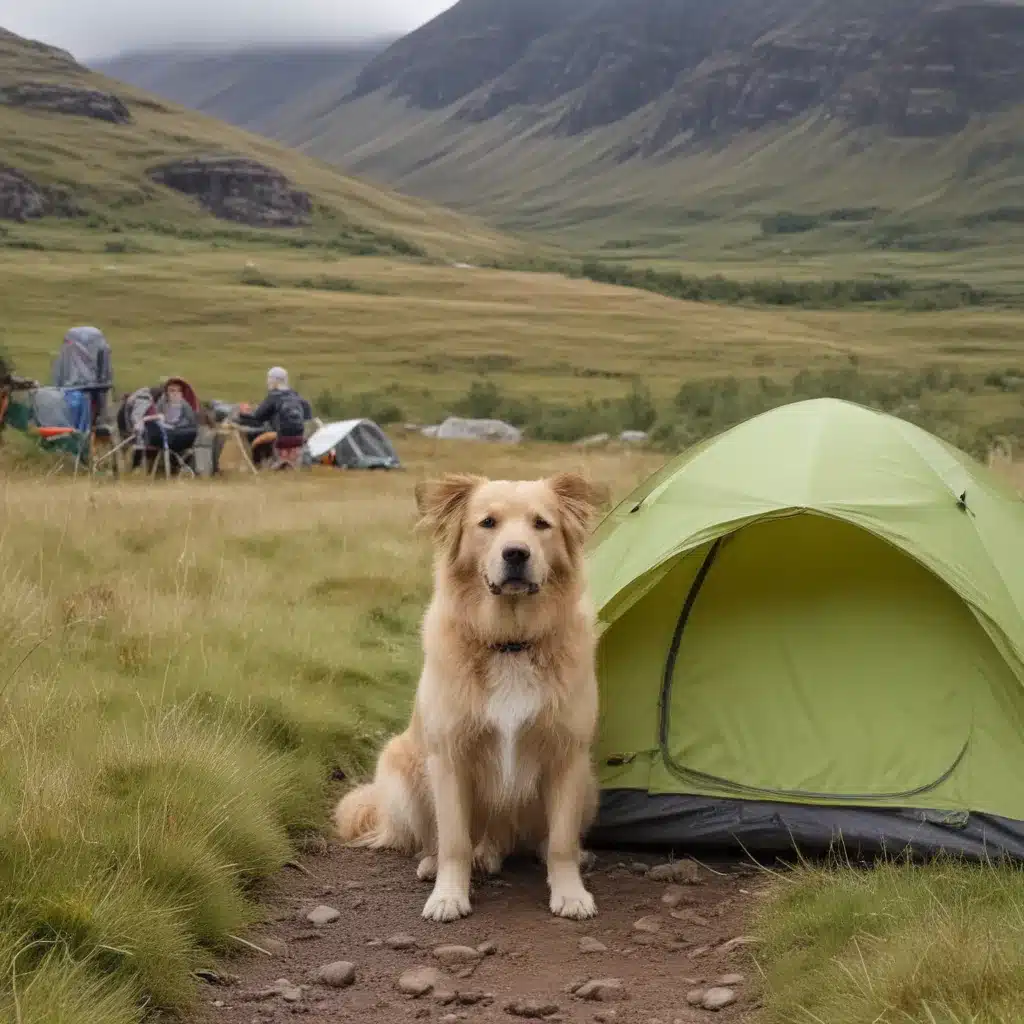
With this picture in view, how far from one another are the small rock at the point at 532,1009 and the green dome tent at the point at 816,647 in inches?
65.1

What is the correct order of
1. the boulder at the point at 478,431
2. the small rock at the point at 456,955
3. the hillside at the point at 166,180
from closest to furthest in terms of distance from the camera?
the small rock at the point at 456,955
the boulder at the point at 478,431
the hillside at the point at 166,180

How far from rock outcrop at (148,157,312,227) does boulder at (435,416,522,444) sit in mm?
94091

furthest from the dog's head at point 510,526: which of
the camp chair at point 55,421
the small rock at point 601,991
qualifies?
the camp chair at point 55,421

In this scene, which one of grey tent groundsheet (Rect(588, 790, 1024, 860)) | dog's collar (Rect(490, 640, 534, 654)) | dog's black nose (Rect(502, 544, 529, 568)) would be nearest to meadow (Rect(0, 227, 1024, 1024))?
grey tent groundsheet (Rect(588, 790, 1024, 860))

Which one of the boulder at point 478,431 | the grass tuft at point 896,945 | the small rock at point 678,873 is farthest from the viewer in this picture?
the boulder at point 478,431

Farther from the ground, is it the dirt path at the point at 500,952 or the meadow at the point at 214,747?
the meadow at the point at 214,747

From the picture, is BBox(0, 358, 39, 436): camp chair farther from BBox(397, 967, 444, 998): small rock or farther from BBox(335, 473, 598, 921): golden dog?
BBox(397, 967, 444, 998): small rock

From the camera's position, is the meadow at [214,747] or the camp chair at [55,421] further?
the camp chair at [55,421]

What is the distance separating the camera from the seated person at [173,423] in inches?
855

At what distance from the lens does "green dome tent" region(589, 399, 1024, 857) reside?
5738 millimetres

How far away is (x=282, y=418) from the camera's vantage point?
23.2 metres

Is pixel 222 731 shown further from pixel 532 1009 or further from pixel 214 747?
pixel 532 1009

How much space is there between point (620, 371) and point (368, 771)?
→ 51184 millimetres

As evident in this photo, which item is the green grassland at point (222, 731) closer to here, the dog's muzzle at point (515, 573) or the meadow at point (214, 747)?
the meadow at point (214, 747)
